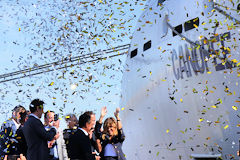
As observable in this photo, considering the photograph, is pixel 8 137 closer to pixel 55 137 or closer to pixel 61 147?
pixel 61 147

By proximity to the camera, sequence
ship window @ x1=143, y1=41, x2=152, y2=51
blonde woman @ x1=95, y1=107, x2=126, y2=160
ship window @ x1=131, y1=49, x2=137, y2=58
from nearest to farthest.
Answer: blonde woman @ x1=95, y1=107, x2=126, y2=160
ship window @ x1=143, y1=41, x2=152, y2=51
ship window @ x1=131, y1=49, x2=137, y2=58

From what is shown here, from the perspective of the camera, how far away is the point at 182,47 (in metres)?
6.62

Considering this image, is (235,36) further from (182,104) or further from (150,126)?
(150,126)

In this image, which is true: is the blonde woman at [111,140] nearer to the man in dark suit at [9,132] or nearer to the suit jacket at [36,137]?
the suit jacket at [36,137]

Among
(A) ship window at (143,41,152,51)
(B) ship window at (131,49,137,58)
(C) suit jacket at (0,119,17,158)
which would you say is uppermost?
(B) ship window at (131,49,137,58)

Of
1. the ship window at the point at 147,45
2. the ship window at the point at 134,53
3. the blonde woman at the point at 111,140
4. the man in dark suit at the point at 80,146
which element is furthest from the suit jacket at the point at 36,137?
the ship window at the point at 134,53

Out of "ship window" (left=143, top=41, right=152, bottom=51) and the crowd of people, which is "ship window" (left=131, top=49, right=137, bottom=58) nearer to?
"ship window" (left=143, top=41, right=152, bottom=51)

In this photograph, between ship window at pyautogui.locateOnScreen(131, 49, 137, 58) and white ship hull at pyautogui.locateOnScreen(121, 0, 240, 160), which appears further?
ship window at pyautogui.locateOnScreen(131, 49, 137, 58)

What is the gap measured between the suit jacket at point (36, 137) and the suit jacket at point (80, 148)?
82 cm

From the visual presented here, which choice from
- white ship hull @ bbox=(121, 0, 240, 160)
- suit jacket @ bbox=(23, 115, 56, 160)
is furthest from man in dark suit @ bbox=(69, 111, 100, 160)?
white ship hull @ bbox=(121, 0, 240, 160)

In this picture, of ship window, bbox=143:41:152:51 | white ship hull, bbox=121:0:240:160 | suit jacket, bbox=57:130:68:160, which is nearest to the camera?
white ship hull, bbox=121:0:240:160

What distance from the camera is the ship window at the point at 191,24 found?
6469 mm

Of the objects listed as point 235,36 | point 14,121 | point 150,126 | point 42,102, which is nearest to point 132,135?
point 150,126

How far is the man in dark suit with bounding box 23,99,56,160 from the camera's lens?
20.5ft
